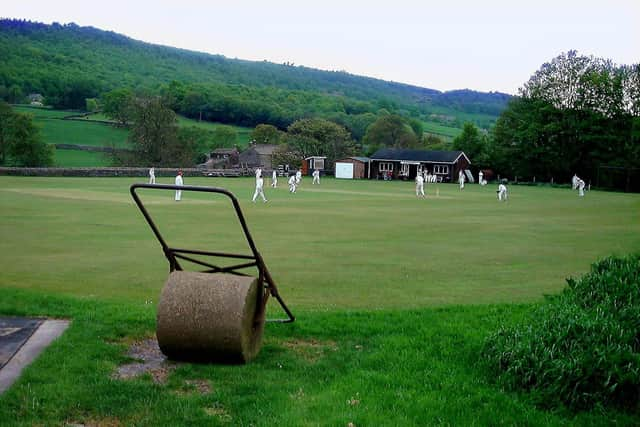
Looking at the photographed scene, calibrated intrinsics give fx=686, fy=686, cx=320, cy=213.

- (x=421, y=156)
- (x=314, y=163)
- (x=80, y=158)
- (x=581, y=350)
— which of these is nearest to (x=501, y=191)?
(x=581, y=350)

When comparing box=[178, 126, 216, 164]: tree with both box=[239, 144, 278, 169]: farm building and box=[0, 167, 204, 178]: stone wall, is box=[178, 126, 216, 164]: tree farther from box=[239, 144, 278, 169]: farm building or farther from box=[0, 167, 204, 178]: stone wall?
box=[0, 167, 204, 178]: stone wall

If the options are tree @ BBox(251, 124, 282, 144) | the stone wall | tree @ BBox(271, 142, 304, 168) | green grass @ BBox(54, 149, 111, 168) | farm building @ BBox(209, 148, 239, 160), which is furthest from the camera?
tree @ BBox(251, 124, 282, 144)

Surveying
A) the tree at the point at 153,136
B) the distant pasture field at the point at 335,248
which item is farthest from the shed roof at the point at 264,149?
the distant pasture field at the point at 335,248

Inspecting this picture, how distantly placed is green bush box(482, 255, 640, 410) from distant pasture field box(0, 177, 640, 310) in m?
4.01

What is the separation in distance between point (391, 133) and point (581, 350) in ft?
467

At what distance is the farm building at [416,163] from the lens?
99375 mm

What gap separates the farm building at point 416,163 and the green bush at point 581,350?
91.1 metres

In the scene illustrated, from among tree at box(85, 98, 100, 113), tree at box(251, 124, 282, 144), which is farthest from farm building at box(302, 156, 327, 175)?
tree at box(85, 98, 100, 113)

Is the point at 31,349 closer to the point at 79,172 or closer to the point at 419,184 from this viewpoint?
the point at 419,184

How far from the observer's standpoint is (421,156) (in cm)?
10175

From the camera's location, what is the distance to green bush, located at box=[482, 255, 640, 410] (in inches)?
219

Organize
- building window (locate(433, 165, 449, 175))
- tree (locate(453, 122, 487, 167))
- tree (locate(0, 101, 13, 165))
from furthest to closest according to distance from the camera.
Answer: tree (locate(453, 122, 487, 167)) → building window (locate(433, 165, 449, 175)) → tree (locate(0, 101, 13, 165))

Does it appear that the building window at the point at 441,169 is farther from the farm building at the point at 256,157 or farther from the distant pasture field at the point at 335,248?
the distant pasture field at the point at 335,248

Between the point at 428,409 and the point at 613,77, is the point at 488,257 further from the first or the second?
the point at 613,77
